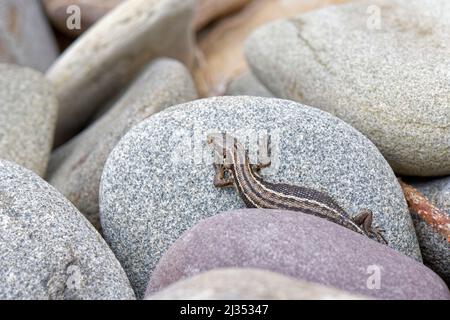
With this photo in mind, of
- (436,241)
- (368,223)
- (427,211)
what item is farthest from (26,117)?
(436,241)

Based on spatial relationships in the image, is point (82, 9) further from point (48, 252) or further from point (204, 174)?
point (48, 252)

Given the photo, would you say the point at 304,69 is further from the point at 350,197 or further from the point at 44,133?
the point at 44,133

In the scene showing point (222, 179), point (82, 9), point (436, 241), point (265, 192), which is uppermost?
point (82, 9)

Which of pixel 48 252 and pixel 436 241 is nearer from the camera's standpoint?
pixel 48 252

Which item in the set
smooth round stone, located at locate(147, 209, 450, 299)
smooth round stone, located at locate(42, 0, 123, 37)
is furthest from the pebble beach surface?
smooth round stone, located at locate(42, 0, 123, 37)

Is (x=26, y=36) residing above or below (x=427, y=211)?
above

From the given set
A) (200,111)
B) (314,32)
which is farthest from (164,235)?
(314,32)
